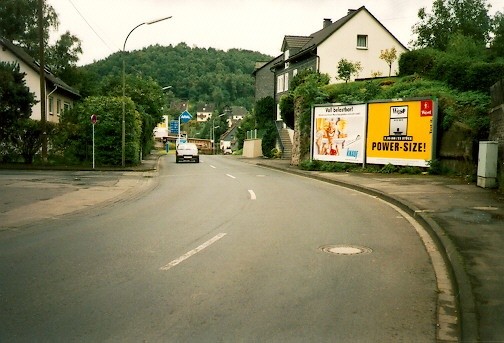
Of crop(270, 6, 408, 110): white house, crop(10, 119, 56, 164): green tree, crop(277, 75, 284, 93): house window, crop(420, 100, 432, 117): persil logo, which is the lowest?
crop(10, 119, 56, 164): green tree

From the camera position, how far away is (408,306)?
16.1ft

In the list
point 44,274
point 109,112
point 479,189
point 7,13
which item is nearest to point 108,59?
point 7,13

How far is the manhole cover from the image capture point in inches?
285

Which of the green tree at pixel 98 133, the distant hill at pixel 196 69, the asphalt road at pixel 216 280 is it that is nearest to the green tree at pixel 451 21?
the distant hill at pixel 196 69

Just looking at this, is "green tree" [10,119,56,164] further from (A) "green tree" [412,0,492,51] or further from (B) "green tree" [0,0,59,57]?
(A) "green tree" [412,0,492,51]

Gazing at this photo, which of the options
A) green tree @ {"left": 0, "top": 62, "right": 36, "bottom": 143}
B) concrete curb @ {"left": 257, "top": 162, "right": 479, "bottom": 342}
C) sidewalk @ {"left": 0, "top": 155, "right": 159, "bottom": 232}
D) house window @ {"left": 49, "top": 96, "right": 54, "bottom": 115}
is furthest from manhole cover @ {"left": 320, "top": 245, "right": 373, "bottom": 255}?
house window @ {"left": 49, "top": 96, "right": 54, "bottom": 115}

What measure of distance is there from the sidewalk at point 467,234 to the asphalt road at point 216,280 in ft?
1.16

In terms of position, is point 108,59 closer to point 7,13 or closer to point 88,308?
point 7,13

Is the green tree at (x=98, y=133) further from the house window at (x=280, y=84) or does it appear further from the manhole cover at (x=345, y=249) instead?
the house window at (x=280, y=84)

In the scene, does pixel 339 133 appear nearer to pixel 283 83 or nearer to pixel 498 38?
pixel 498 38

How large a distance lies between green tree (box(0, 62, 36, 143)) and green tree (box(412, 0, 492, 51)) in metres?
47.4

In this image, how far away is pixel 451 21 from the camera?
197 feet

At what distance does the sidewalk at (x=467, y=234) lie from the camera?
14.6ft

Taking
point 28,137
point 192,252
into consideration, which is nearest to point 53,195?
point 192,252
